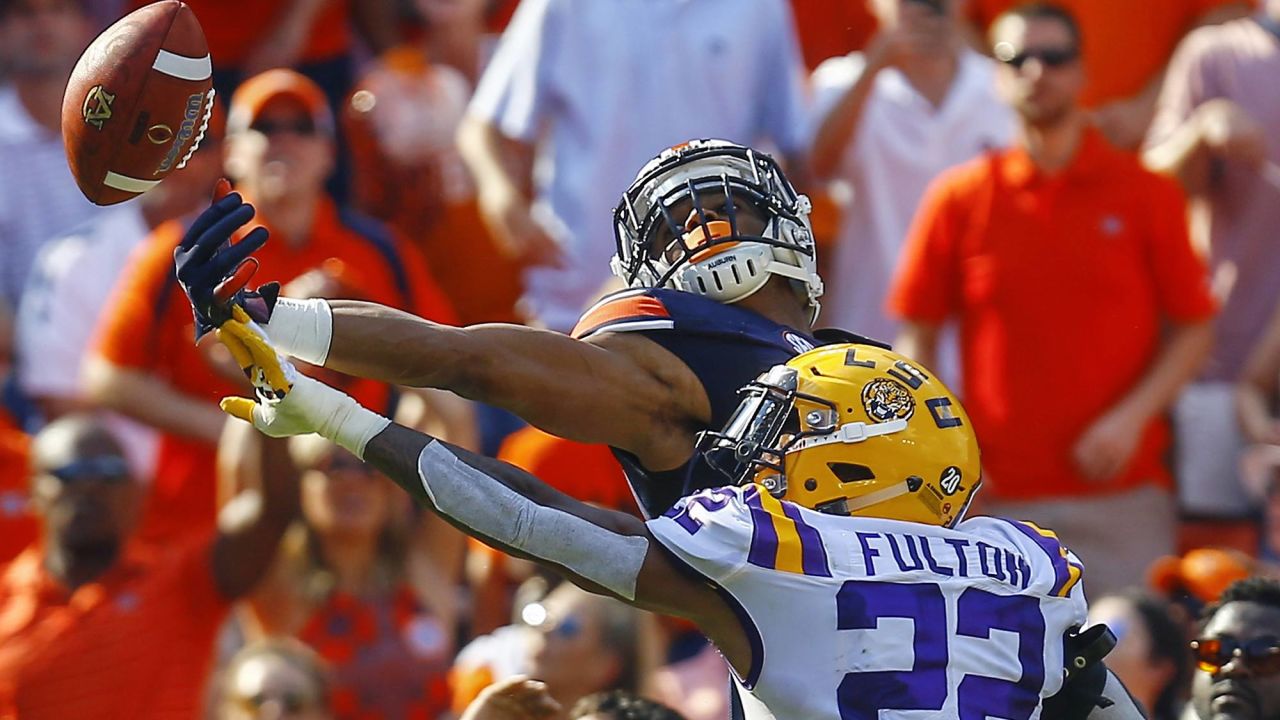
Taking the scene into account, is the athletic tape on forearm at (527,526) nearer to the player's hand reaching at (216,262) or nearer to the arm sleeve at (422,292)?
the player's hand reaching at (216,262)

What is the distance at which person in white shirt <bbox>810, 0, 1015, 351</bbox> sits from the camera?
8.00m

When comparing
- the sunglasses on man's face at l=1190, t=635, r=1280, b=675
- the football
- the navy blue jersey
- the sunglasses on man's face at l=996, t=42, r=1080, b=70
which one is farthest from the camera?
the sunglasses on man's face at l=996, t=42, r=1080, b=70

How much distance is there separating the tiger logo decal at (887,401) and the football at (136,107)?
1.34 meters

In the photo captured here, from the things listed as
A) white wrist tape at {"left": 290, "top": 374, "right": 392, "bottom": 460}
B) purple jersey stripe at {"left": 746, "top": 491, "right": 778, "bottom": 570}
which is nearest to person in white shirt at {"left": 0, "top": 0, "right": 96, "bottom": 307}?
white wrist tape at {"left": 290, "top": 374, "right": 392, "bottom": 460}

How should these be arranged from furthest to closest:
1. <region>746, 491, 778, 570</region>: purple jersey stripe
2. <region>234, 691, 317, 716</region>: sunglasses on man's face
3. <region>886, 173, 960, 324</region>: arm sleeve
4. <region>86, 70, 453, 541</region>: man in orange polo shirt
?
<region>886, 173, 960, 324</region>: arm sleeve < <region>86, 70, 453, 541</region>: man in orange polo shirt < <region>234, 691, 317, 716</region>: sunglasses on man's face < <region>746, 491, 778, 570</region>: purple jersey stripe

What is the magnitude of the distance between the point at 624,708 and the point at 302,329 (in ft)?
4.58

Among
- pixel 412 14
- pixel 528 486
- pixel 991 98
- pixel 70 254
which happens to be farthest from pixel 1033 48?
pixel 528 486

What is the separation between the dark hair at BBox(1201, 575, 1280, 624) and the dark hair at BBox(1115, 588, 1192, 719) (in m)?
1.63

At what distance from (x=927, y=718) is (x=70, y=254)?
4.87m

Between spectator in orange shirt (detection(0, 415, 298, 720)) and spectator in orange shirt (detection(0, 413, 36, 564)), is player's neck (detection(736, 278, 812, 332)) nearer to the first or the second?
spectator in orange shirt (detection(0, 415, 298, 720))

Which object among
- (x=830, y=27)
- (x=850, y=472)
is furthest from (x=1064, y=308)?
(x=850, y=472)

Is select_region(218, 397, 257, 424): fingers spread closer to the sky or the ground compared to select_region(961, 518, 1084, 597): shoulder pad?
closer to the ground

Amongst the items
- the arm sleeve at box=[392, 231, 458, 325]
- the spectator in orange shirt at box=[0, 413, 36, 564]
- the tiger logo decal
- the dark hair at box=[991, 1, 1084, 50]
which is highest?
the tiger logo decal

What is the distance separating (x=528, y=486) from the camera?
3869mm
